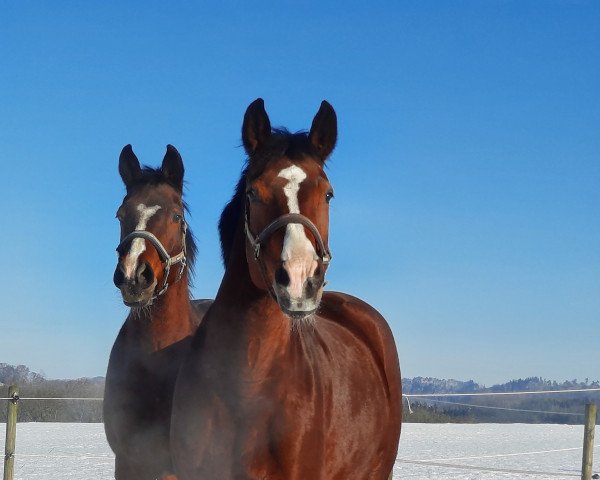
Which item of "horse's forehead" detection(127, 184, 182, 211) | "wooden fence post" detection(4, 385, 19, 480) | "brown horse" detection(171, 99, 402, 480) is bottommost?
"wooden fence post" detection(4, 385, 19, 480)

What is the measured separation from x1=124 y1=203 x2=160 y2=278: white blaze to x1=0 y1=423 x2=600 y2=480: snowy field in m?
6.04

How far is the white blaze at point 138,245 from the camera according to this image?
179 inches

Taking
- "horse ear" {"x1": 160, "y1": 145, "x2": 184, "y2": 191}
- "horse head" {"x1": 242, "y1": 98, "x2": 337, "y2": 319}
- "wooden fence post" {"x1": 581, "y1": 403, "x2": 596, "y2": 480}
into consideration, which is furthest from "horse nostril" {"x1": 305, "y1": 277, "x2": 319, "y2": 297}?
"wooden fence post" {"x1": 581, "y1": 403, "x2": 596, "y2": 480}

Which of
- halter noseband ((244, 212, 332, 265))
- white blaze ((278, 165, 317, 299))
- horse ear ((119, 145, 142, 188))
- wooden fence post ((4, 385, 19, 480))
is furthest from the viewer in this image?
wooden fence post ((4, 385, 19, 480))

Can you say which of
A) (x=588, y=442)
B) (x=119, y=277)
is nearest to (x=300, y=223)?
(x=119, y=277)

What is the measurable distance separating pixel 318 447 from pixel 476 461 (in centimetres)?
1240

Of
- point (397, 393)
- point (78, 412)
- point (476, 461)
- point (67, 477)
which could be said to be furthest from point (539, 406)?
point (397, 393)

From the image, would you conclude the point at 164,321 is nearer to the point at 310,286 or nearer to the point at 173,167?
Result: the point at 173,167

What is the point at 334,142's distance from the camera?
3.70 m

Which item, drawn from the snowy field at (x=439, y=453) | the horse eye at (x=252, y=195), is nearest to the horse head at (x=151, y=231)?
the horse eye at (x=252, y=195)

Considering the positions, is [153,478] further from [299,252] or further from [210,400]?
[299,252]

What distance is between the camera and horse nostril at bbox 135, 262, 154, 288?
15.1ft

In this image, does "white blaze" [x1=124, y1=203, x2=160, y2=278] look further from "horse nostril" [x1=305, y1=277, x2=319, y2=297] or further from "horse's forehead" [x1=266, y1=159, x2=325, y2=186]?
"horse nostril" [x1=305, y1=277, x2=319, y2=297]

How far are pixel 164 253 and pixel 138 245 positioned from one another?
0.74 ft
